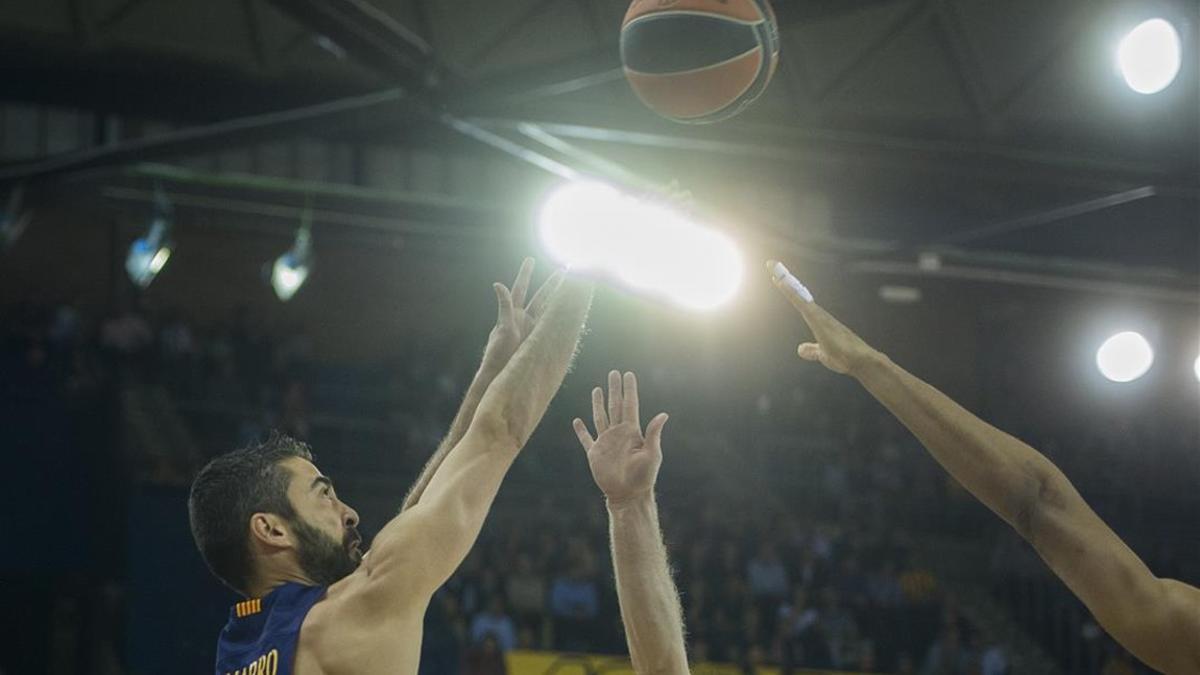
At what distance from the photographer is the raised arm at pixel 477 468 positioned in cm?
378

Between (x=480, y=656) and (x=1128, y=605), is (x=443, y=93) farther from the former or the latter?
(x=1128, y=605)

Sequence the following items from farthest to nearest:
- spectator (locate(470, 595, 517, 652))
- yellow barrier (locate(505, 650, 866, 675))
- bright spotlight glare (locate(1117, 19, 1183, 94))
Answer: spectator (locate(470, 595, 517, 652)) < yellow barrier (locate(505, 650, 866, 675)) < bright spotlight glare (locate(1117, 19, 1183, 94))

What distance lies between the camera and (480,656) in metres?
14.0

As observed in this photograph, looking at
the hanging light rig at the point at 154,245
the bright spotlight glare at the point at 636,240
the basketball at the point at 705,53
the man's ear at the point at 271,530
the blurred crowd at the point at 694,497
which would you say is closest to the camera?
the man's ear at the point at 271,530

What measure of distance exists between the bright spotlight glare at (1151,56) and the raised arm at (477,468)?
6728 millimetres

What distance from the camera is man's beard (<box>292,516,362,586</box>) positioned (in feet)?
13.4

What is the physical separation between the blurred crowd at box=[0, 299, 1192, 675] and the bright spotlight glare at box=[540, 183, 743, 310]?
360 centimetres

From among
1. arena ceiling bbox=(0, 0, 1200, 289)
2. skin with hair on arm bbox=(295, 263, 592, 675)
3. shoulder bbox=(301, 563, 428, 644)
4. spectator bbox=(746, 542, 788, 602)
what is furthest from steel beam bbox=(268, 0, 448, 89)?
spectator bbox=(746, 542, 788, 602)

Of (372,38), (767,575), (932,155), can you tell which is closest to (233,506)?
(372,38)

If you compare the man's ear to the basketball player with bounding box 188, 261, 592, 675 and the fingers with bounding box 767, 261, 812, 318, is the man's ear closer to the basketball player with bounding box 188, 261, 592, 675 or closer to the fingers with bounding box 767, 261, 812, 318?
the basketball player with bounding box 188, 261, 592, 675

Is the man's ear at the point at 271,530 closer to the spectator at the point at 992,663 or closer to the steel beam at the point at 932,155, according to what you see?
the steel beam at the point at 932,155

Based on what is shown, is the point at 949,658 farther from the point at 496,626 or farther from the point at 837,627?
the point at 496,626

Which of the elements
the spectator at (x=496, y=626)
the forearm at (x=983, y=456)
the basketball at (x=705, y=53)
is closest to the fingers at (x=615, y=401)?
the forearm at (x=983, y=456)

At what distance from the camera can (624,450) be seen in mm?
4508
